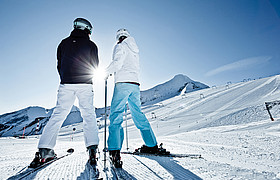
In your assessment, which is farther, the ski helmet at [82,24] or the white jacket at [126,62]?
the ski helmet at [82,24]

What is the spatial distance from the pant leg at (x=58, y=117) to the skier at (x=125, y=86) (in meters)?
0.66

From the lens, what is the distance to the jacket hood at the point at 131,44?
102 inches

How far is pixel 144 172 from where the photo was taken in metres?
1.55

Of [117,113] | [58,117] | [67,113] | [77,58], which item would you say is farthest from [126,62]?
[58,117]

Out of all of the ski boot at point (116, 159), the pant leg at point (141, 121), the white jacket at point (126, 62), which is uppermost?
the white jacket at point (126, 62)

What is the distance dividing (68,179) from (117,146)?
0.73 metres

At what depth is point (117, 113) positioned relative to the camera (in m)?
2.31

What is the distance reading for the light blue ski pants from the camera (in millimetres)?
2137

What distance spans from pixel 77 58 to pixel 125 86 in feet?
2.94

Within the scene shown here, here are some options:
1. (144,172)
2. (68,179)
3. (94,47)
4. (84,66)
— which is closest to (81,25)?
(94,47)

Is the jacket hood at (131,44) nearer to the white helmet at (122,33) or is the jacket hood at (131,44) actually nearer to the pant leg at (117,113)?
the white helmet at (122,33)

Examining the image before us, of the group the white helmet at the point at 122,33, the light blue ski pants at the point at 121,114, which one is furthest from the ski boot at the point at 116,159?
the white helmet at the point at 122,33

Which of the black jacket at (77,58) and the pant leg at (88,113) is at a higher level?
the black jacket at (77,58)

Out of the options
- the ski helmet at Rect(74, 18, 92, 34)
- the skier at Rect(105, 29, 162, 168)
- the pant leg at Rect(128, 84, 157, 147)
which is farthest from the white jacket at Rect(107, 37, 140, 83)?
the ski helmet at Rect(74, 18, 92, 34)
